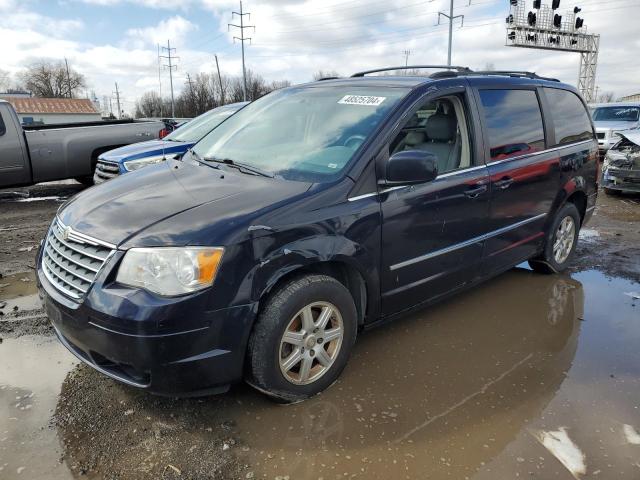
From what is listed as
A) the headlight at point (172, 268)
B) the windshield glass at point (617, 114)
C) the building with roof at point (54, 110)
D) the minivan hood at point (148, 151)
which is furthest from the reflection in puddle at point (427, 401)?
the building with roof at point (54, 110)

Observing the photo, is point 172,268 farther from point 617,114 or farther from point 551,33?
point 551,33

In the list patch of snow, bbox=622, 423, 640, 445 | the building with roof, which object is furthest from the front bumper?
the building with roof

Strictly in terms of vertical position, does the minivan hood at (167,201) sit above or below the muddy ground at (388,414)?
above

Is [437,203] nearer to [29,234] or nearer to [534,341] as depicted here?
[534,341]

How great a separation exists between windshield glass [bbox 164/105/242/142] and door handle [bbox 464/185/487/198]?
4569mm

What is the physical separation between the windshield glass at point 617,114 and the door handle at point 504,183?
13731mm

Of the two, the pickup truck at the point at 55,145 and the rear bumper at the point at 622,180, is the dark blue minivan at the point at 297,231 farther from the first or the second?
the pickup truck at the point at 55,145

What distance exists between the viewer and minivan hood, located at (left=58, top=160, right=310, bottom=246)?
2461 millimetres

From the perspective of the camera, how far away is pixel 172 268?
229 cm

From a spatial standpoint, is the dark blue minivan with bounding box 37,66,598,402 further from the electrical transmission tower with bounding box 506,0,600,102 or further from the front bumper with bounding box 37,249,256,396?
the electrical transmission tower with bounding box 506,0,600,102

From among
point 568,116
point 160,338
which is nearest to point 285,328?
point 160,338

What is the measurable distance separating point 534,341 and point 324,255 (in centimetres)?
200

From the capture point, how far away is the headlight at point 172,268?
7.50 ft

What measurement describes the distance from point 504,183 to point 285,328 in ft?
7.42
